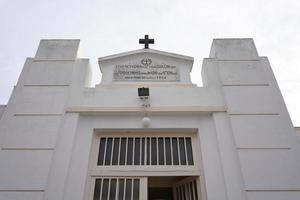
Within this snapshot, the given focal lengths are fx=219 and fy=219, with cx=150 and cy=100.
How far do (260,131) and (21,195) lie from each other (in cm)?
411

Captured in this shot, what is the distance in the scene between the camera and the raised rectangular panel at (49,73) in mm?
4613

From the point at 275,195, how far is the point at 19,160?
4.14 m

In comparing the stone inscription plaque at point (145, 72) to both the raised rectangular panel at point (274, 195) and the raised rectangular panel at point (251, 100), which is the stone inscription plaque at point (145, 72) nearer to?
the raised rectangular panel at point (251, 100)

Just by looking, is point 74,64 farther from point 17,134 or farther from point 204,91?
point 204,91

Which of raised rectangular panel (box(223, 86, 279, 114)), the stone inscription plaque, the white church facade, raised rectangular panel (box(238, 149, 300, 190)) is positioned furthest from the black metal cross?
raised rectangular panel (box(238, 149, 300, 190))

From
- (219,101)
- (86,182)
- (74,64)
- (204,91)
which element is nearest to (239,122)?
(219,101)

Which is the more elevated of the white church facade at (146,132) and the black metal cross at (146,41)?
the black metal cross at (146,41)

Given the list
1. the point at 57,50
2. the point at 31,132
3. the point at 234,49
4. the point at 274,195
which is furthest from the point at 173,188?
the point at 57,50

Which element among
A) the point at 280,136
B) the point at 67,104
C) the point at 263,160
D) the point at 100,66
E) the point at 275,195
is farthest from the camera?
the point at 100,66

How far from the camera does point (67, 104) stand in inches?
170

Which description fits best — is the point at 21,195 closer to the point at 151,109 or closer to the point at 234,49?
the point at 151,109

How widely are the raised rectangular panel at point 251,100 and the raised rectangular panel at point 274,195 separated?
1.43 meters

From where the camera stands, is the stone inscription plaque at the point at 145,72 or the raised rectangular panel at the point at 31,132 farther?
the stone inscription plaque at the point at 145,72

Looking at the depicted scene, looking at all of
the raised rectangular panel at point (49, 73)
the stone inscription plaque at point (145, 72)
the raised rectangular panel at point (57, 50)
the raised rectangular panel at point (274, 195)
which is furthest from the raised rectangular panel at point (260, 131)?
the raised rectangular panel at point (57, 50)
